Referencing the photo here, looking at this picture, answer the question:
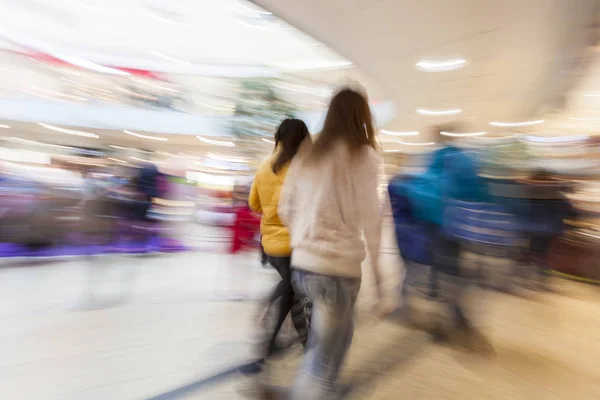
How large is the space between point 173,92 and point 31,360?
13460mm

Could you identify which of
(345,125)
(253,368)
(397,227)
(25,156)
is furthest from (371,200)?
(25,156)

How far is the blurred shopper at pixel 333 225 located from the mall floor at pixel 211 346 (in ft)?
2.43

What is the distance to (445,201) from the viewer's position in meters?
2.91

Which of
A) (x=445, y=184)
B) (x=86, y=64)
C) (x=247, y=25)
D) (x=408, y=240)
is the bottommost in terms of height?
(x=408, y=240)

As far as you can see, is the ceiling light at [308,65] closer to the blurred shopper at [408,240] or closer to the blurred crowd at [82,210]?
the blurred crowd at [82,210]

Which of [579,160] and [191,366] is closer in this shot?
[191,366]

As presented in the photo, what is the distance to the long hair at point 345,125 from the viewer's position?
1438 millimetres

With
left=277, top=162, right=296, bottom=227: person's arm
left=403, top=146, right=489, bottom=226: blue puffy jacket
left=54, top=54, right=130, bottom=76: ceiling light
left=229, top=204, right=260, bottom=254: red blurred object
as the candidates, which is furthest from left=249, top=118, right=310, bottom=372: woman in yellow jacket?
left=54, top=54, right=130, bottom=76: ceiling light

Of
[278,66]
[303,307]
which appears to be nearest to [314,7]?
[303,307]

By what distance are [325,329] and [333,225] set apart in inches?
14.2

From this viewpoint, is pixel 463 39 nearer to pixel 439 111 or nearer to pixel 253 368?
pixel 253 368

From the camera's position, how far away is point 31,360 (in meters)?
2.32

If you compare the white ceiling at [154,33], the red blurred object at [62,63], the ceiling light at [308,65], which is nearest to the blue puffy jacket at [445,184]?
the white ceiling at [154,33]

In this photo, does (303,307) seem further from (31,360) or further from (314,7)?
(314,7)
